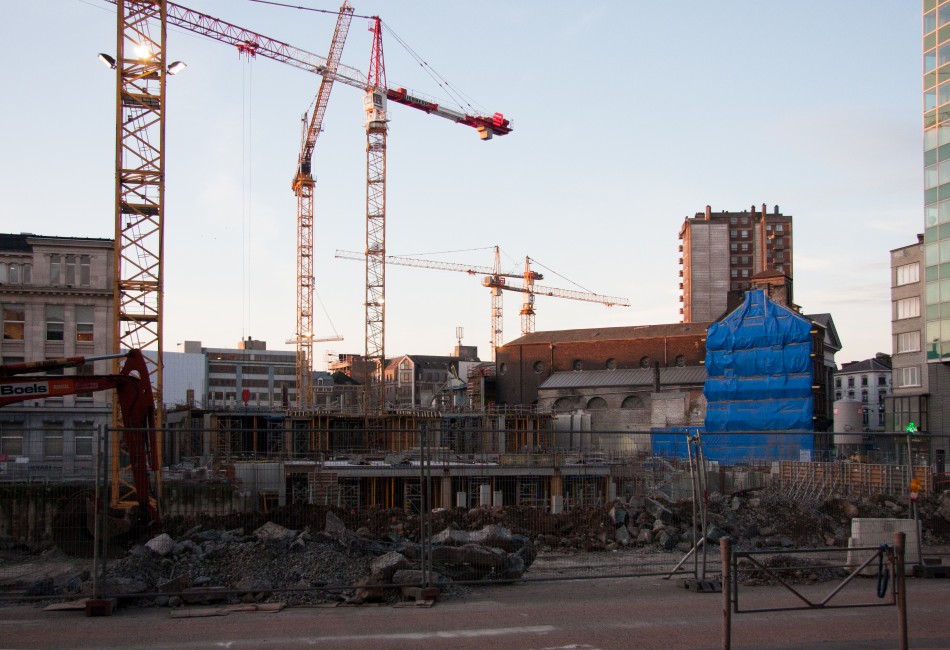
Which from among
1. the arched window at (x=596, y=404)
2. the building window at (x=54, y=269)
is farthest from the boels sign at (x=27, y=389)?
the arched window at (x=596, y=404)

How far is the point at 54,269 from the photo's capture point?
162 ft

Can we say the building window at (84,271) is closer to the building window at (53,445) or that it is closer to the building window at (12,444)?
the building window at (53,445)

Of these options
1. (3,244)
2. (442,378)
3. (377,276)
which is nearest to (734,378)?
(377,276)

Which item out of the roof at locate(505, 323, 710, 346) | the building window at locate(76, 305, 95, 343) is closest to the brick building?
the roof at locate(505, 323, 710, 346)

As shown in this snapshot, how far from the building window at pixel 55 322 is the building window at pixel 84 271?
187 cm

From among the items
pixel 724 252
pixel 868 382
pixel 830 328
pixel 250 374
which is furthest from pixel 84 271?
pixel 724 252

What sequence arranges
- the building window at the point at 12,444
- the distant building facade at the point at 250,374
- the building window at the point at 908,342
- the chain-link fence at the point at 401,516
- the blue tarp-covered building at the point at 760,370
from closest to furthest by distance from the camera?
the chain-link fence at the point at 401,516 < the building window at the point at 12,444 < the building window at the point at 908,342 < the blue tarp-covered building at the point at 760,370 < the distant building facade at the point at 250,374

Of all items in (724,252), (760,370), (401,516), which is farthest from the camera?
(724,252)

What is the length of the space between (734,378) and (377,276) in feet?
106

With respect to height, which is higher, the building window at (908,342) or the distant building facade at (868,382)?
the building window at (908,342)

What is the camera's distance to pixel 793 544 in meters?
17.8

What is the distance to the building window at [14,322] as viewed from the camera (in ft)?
159

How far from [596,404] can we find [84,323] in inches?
1692

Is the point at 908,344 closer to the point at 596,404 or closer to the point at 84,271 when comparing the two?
the point at 596,404
